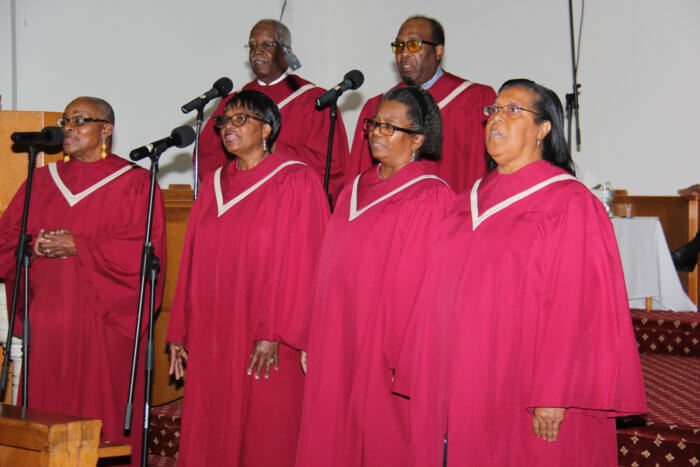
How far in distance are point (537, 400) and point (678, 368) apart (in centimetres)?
338

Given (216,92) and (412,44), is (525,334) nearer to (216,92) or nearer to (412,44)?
(216,92)

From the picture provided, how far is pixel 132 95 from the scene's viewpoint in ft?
23.6

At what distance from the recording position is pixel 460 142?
180 inches

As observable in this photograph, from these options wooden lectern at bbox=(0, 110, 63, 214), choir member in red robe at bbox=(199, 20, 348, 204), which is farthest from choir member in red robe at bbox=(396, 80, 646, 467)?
wooden lectern at bbox=(0, 110, 63, 214)

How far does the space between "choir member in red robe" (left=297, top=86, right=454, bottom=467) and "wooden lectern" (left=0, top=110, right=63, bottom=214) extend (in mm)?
2383

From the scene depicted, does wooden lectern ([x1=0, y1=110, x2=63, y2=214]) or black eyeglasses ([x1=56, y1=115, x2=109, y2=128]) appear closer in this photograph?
black eyeglasses ([x1=56, y1=115, x2=109, y2=128])

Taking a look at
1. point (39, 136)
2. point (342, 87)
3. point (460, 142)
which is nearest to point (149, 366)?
point (39, 136)

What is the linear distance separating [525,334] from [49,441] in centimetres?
158

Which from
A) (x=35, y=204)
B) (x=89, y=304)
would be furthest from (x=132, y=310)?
(x=35, y=204)

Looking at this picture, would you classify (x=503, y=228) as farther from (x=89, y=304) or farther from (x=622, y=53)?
(x=622, y=53)

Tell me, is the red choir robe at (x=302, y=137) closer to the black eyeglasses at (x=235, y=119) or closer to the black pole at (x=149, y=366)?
the black eyeglasses at (x=235, y=119)

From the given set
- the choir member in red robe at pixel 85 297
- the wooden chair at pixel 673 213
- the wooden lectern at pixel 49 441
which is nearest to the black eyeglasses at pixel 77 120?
the choir member in red robe at pixel 85 297

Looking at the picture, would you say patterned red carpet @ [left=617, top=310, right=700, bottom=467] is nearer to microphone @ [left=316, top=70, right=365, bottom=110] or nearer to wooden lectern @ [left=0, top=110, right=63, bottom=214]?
microphone @ [left=316, top=70, right=365, bottom=110]

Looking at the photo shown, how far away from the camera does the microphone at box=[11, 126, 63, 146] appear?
12.5 feet
